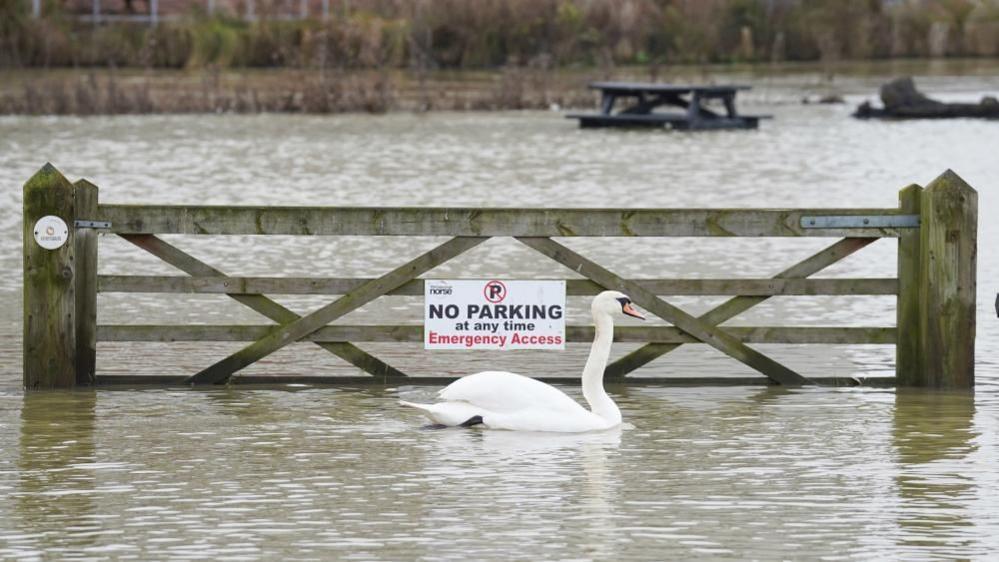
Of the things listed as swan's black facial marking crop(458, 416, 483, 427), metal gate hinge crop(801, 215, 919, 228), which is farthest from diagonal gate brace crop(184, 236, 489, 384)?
metal gate hinge crop(801, 215, 919, 228)

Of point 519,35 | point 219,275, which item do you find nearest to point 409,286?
point 219,275

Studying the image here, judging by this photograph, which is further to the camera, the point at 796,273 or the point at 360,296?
the point at 796,273

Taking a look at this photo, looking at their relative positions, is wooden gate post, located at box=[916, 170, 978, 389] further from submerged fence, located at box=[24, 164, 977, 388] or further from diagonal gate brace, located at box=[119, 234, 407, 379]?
diagonal gate brace, located at box=[119, 234, 407, 379]

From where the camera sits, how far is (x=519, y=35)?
64.3 m

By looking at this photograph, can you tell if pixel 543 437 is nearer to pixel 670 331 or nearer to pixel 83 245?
pixel 670 331

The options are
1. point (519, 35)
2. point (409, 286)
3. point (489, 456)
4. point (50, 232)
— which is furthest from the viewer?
point (519, 35)

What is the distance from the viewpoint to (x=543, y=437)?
11.4 m

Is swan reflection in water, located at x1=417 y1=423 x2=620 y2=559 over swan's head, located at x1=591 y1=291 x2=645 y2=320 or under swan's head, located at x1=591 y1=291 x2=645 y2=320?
under

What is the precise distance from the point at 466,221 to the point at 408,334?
2.57ft

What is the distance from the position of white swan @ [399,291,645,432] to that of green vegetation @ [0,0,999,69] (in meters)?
41.5

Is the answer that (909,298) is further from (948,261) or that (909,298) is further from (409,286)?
(409,286)

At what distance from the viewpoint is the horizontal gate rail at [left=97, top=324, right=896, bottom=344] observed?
12.7 m

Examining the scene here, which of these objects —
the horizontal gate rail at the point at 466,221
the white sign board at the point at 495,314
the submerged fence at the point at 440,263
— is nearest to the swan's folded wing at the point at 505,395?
the white sign board at the point at 495,314

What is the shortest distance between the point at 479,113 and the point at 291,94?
465cm
